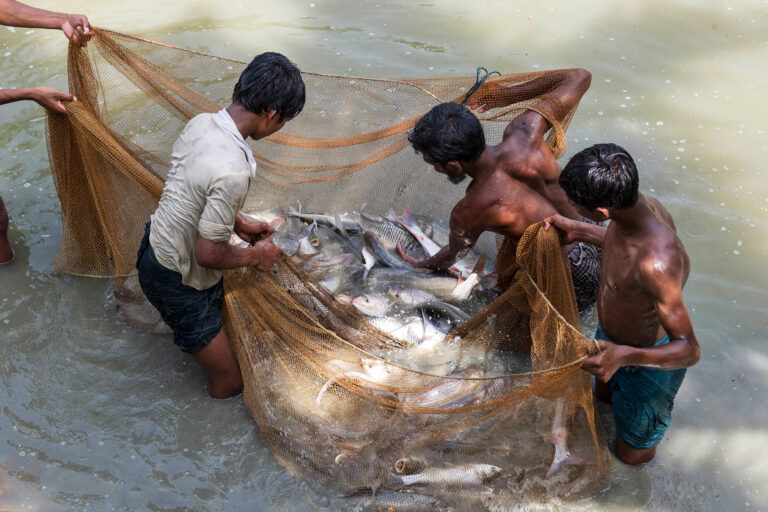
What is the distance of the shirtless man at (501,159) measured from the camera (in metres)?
3.50

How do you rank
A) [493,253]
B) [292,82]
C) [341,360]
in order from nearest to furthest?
[292,82]
[341,360]
[493,253]

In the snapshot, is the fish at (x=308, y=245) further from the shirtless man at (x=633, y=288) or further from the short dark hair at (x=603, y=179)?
the short dark hair at (x=603, y=179)

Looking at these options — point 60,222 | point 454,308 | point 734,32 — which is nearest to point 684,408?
point 454,308

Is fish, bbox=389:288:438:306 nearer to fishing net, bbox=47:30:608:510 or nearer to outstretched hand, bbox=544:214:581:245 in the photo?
fishing net, bbox=47:30:608:510

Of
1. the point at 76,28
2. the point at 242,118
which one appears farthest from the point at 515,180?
the point at 76,28

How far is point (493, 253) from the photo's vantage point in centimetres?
484

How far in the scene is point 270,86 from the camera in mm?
2902

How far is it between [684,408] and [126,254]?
3573mm

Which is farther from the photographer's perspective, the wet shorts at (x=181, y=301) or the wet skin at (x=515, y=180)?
the wet skin at (x=515, y=180)

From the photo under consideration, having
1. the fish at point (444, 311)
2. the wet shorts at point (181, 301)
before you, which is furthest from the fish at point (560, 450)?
the wet shorts at point (181, 301)

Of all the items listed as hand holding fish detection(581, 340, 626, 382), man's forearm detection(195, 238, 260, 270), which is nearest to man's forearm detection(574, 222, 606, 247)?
hand holding fish detection(581, 340, 626, 382)

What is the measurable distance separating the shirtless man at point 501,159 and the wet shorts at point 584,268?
33cm

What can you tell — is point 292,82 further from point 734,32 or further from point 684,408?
point 734,32

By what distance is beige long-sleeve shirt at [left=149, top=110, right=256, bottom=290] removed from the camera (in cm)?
285
